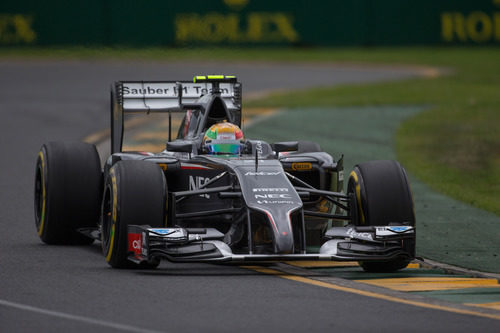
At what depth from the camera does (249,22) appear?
129 feet

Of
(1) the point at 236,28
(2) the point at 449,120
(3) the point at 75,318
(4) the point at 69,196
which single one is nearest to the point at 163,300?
(3) the point at 75,318

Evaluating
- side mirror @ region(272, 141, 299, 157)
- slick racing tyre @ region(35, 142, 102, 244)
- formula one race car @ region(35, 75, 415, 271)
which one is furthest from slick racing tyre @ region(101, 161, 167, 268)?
side mirror @ region(272, 141, 299, 157)

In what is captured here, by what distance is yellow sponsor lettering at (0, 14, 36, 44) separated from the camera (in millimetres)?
37219

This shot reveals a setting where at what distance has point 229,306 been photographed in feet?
27.6

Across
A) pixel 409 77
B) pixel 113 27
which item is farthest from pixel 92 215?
pixel 113 27

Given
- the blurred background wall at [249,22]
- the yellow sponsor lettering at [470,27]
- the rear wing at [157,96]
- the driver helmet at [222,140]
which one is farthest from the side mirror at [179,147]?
the yellow sponsor lettering at [470,27]

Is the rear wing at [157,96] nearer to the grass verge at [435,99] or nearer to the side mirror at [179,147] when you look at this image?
the side mirror at [179,147]

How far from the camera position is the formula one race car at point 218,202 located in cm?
954

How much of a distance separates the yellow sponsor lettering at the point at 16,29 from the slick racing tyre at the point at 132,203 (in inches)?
1109

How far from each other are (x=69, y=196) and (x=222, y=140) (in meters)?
1.46

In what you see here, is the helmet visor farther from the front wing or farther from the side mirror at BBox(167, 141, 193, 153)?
the front wing

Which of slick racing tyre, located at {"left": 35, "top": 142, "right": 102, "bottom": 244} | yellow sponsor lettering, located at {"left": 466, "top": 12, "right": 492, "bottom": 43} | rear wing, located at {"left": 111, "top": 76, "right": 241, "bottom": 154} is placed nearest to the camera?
slick racing tyre, located at {"left": 35, "top": 142, "right": 102, "bottom": 244}

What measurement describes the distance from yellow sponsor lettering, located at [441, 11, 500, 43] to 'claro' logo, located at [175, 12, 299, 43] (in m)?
4.90

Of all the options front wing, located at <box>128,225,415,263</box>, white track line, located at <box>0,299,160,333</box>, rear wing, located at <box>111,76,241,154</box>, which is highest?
rear wing, located at <box>111,76,241,154</box>
